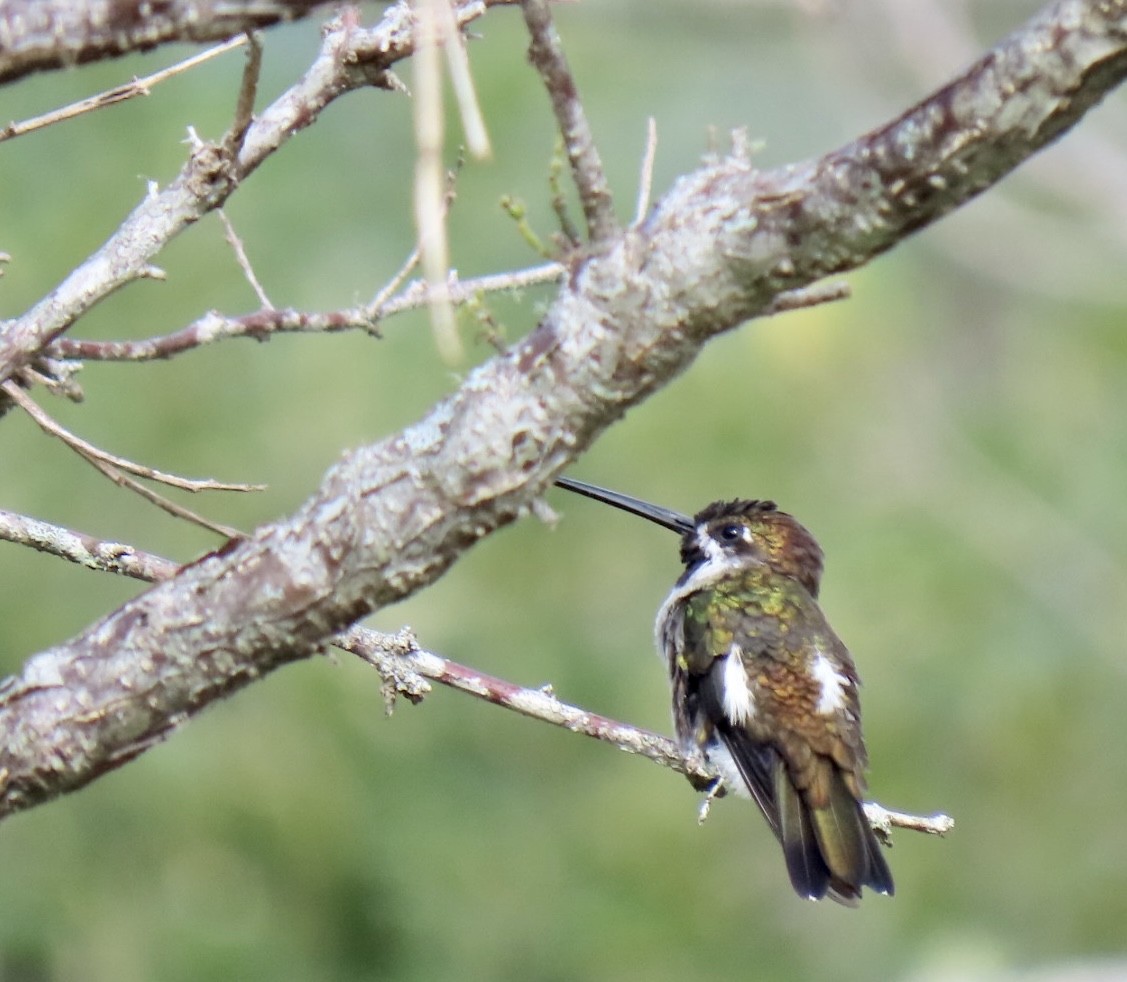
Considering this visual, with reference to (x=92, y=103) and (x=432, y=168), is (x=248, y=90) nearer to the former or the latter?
(x=92, y=103)

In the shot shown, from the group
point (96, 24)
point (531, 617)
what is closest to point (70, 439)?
point (96, 24)

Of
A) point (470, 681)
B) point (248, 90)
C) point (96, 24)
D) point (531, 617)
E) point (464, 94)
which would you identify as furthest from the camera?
point (531, 617)

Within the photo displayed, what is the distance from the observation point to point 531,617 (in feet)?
29.3

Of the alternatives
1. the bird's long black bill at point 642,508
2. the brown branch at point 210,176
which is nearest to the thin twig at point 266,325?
the brown branch at point 210,176

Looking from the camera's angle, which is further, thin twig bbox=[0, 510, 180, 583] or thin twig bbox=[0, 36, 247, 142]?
thin twig bbox=[0, 510, 180, 583]

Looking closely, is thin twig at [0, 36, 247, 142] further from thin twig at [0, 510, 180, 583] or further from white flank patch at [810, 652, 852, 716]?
white flank patch at [810, 652, 852, 716]

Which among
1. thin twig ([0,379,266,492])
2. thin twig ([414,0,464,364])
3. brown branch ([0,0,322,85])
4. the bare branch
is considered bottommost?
thin twig ([0,379,266,492])

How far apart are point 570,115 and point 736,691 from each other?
405cm

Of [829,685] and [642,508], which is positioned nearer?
[829,685]

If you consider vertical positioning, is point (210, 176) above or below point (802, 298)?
above

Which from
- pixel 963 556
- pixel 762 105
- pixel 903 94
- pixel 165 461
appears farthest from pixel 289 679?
pixel 762 105

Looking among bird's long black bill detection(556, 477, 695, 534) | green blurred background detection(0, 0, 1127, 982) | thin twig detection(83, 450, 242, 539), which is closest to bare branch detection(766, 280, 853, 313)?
thin twig detection(83, 450, 242, 539)

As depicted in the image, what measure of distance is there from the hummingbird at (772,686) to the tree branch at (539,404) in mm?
2558

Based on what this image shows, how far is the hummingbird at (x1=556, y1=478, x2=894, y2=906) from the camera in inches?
217
